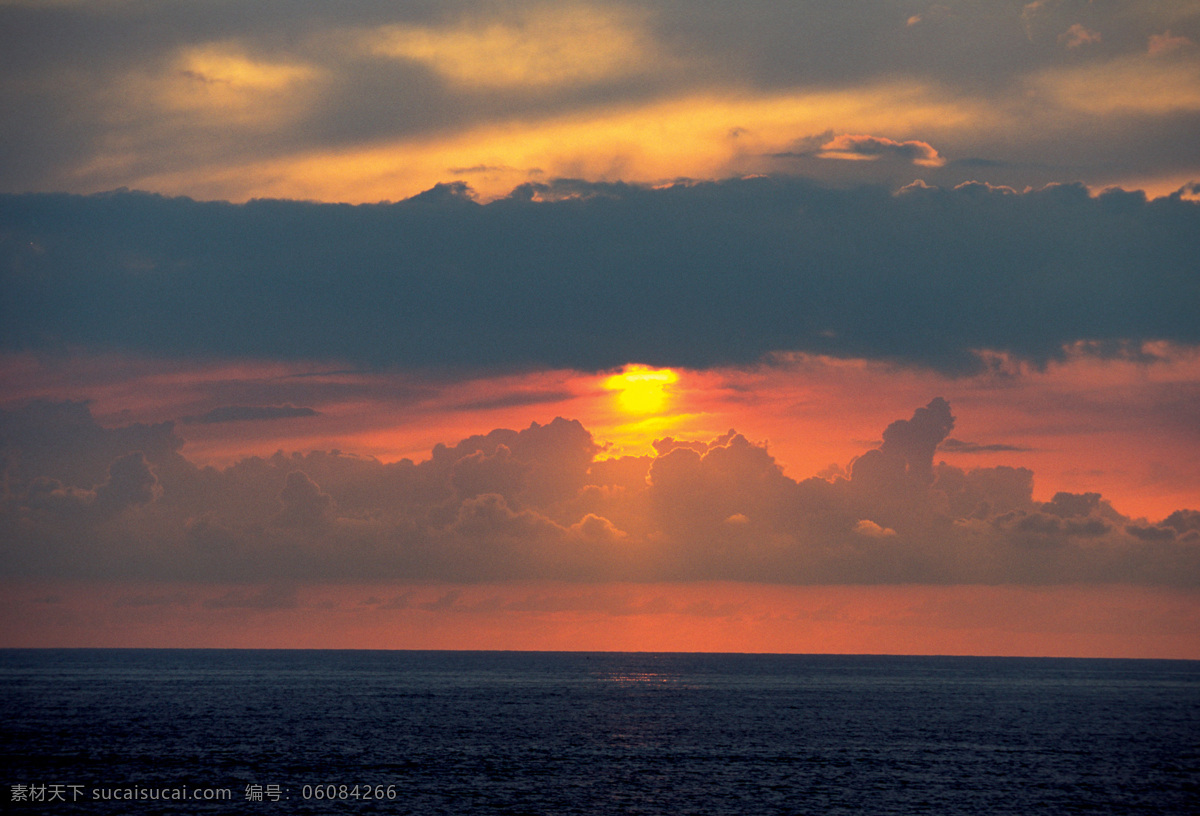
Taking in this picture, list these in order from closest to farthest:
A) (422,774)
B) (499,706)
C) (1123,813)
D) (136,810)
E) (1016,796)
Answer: (136,810), (1123,813), (1016,796), (422,774), (499,706)

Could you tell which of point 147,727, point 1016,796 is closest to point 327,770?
point 147,727

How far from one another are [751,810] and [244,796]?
41505mm

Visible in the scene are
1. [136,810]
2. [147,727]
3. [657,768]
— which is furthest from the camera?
[147,727]

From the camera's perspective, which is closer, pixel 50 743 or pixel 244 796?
pixel 244 796

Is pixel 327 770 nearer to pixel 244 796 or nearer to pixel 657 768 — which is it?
pixel 244 796

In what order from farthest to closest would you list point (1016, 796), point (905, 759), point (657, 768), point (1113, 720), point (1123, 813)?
point (1113, 720) < point (905, 759) < point (657, 768) < point (1016, 796) < point (1123, 813)

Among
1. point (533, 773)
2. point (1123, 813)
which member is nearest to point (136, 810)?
point (533, 773)

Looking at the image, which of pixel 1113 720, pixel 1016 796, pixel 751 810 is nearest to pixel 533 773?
pixel 751 810

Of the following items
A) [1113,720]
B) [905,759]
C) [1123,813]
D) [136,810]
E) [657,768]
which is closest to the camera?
[136,810]

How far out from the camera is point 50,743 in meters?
120

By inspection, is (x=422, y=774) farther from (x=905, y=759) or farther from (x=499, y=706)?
(x=499, y=706)

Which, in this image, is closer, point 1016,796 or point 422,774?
point 1016,796

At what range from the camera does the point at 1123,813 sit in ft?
282

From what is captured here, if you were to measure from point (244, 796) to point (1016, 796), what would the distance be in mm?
66075
